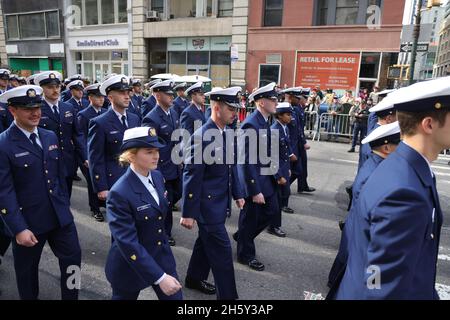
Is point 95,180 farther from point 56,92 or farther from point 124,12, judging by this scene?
point 124,12

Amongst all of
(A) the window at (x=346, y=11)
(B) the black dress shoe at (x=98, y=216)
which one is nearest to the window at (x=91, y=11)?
(A) the window at (x=346, y=11)

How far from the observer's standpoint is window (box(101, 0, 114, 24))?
2639 centimetres

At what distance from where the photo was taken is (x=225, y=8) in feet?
72.2

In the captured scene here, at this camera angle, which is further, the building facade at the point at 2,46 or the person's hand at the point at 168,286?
the building facade at the point at 2,46

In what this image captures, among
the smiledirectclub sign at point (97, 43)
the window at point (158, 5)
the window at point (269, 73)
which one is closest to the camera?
the window at point (269, 73)

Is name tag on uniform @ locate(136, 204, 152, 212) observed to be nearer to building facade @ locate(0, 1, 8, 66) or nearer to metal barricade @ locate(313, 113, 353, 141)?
metal barricade @ locate(313, 113, 353, 141)

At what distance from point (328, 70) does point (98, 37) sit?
17429mm

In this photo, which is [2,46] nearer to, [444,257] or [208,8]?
[208,8]

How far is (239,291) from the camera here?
4020 mm

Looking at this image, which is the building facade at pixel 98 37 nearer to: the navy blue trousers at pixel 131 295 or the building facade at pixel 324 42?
the building facade at pixel 324 42

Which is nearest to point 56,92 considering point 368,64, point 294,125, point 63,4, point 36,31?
point 294,125

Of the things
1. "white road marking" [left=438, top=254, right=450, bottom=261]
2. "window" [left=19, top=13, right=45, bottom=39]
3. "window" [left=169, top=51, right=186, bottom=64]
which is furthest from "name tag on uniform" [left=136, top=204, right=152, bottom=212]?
"window" [left=19, top=13, right=45, bottom=39]

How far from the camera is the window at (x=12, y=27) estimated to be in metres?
31.8

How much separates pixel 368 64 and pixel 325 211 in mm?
13873
